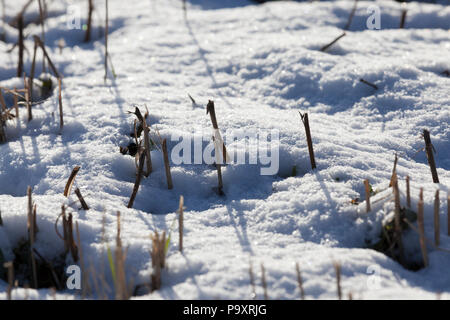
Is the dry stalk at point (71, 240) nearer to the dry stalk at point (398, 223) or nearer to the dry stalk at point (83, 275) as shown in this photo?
the dry stalk at point (83, 275)

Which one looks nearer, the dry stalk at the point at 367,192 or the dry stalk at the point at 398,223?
the dry stalk at the point at 398,223

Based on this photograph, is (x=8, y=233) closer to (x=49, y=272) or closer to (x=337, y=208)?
(x=49, y=272)

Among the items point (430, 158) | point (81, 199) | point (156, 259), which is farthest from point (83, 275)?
point (430, 158)

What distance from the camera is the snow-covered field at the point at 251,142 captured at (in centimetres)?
162

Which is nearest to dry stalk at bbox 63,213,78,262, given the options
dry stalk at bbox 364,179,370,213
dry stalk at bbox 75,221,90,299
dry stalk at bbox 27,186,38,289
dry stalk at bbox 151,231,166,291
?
dry stalk at bbox 75,221,90,299

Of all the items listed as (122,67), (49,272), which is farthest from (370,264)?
(122,67)

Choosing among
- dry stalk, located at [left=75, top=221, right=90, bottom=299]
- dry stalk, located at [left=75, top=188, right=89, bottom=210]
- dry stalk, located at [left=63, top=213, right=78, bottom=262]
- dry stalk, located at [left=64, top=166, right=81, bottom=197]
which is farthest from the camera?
dry stalk, located at [left=64, top=166, right=81, bottom=197]

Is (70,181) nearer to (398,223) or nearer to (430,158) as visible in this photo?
(398,223)

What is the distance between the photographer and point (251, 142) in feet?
7.59

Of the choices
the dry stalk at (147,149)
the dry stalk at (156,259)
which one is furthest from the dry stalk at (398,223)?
the dry stalk at (147,149)

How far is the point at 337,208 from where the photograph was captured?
186 centimetres

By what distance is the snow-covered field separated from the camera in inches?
63.9

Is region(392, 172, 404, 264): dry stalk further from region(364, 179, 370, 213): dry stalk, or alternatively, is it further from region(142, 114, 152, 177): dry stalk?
region(142, 114, 152, 177): dry stalk

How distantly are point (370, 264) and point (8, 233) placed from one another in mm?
1369
